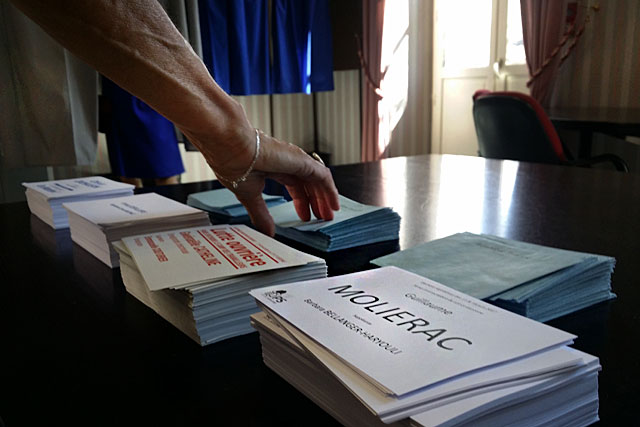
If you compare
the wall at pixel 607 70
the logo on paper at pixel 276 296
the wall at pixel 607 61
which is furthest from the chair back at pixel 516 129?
the logo on paper at pixel 276 296

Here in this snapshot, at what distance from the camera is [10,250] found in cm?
93

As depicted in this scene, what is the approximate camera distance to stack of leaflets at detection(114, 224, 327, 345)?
532mm

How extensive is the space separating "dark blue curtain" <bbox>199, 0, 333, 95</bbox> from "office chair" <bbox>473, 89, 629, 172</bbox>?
2.10m

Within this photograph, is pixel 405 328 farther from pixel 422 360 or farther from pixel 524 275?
pixel 524 275

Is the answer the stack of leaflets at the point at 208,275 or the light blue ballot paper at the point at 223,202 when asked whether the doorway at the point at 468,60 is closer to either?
the light blue ballot paper at the point at 223,202

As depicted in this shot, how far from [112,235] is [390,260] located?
Result: 406 mm

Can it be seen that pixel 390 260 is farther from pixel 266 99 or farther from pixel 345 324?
pixel 266 99

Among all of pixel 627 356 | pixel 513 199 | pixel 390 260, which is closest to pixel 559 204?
pixel 513 199

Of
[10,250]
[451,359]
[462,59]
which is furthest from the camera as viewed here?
[462,59]

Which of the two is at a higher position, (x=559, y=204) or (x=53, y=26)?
(x=53, y=26)

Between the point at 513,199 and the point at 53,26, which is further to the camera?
the point at 513,199

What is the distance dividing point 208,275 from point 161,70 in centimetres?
26

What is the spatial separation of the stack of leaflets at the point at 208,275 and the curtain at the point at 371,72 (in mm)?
4417

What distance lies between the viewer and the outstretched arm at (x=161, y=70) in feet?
1.98
